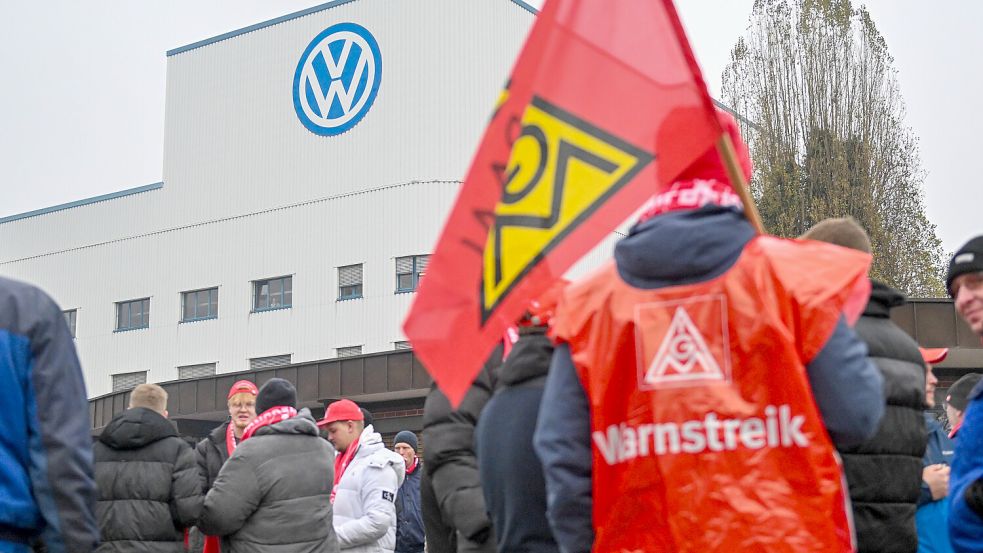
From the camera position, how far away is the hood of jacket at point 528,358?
4742 millimetres

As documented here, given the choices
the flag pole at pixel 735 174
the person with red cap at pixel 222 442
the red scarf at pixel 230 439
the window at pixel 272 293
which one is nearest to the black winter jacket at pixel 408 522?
the person with red cap at pixel 222 442

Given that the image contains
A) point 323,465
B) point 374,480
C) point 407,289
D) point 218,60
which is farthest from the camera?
point 218,60

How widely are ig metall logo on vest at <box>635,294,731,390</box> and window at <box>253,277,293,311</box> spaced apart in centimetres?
4236

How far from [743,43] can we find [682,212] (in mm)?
44837

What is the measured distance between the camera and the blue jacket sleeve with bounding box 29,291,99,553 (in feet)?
14.0

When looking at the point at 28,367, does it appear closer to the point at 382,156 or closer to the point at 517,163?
the point at 517,163

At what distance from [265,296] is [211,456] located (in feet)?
124

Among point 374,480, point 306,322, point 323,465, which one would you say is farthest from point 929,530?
point 306,322

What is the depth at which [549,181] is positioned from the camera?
12.4 feet

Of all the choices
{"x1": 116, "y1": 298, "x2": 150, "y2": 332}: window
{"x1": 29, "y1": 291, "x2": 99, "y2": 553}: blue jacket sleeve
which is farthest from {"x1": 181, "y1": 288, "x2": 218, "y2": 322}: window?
{"x1": 29, "y1": 291, "x2": 99, "y2": 553}: blue jacket sleeve

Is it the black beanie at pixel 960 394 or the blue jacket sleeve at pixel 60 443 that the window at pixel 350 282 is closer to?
the black beanie at pixel 960 394

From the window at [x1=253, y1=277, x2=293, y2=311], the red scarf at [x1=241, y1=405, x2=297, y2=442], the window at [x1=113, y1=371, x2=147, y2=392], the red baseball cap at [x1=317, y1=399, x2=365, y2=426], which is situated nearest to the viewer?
the red scarf at [x1=241, y1=405, x2=297, y2=442]

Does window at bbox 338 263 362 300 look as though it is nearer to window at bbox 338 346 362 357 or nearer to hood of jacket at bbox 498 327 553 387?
window at bbox 338 346 362 357

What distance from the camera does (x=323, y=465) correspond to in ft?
25.1
